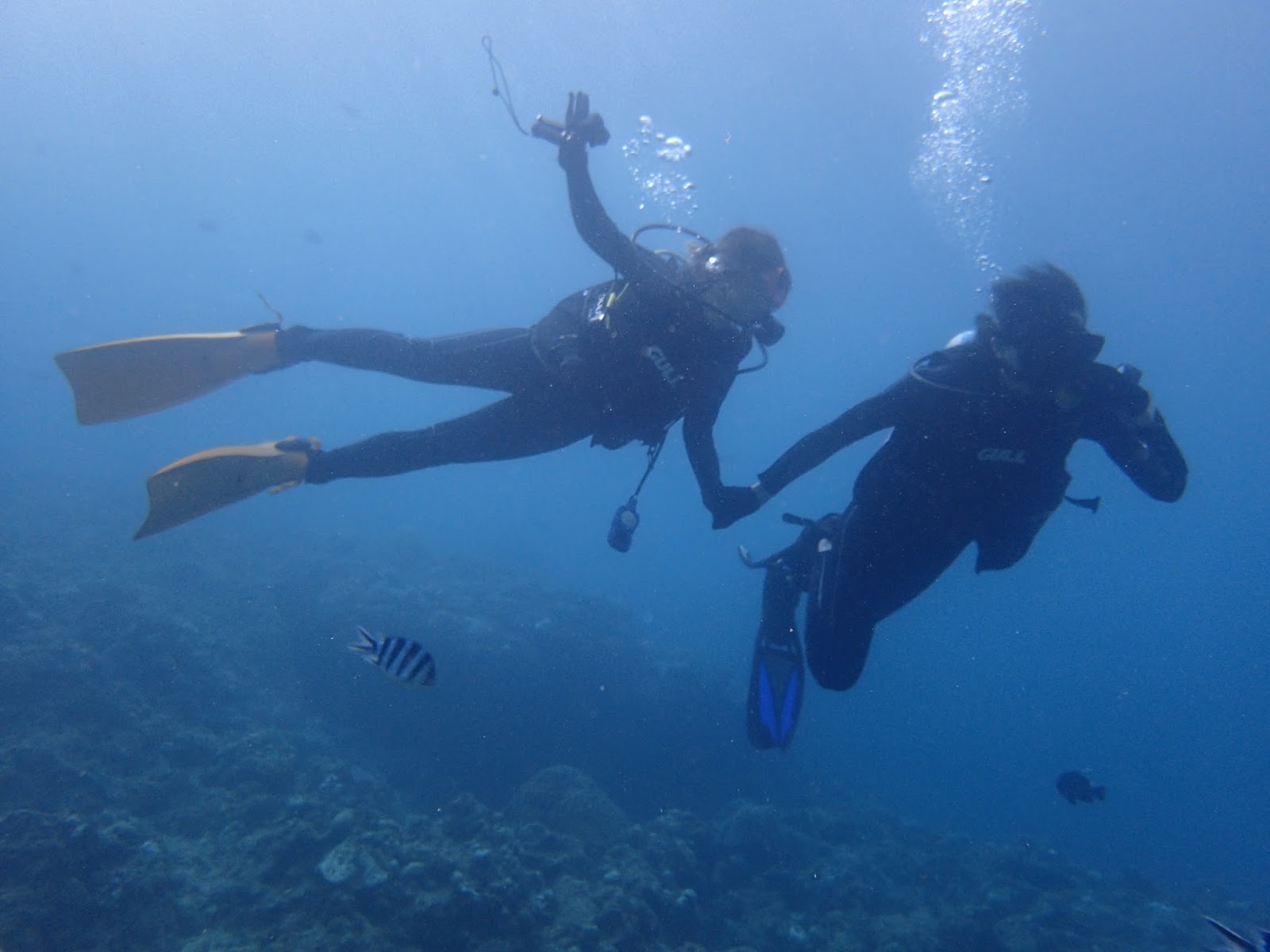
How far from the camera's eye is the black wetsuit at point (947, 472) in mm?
3865

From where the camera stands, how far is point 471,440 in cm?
452

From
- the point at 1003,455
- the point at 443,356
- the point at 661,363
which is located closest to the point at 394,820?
the point at 443,356

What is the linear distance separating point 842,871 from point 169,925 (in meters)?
10.3

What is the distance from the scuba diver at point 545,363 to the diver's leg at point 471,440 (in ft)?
0.03

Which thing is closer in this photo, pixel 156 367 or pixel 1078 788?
pixel 156 367

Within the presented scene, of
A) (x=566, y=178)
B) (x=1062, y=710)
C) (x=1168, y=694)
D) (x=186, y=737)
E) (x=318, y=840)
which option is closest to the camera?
(x=566, y=178)

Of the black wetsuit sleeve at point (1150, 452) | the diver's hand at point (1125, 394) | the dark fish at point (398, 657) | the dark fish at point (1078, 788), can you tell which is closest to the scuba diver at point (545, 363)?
the dark fish at point (398, 657)

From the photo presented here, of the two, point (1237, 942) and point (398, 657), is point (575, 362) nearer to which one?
point (398, 657)

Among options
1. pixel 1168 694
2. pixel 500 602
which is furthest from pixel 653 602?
pixel 1168 694

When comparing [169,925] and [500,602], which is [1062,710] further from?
[169,925]

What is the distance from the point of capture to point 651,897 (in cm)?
777

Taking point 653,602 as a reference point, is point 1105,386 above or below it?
below

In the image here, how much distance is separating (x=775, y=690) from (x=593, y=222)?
13.9 feet

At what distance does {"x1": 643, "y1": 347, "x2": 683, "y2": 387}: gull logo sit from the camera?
4430mm
